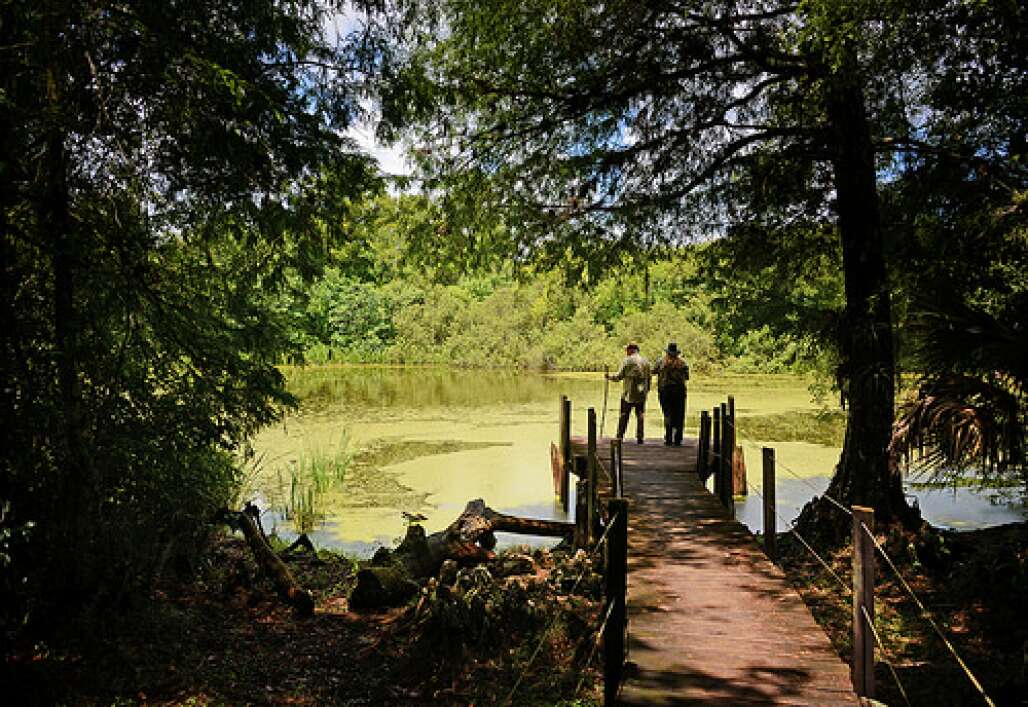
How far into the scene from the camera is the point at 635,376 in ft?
36.6

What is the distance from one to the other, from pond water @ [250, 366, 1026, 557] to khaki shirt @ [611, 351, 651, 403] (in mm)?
2417

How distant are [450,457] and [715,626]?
38.2ft

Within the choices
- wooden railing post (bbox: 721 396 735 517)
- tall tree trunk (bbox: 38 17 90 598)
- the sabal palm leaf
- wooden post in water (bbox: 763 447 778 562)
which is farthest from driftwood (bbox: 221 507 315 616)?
the sabal palm leaf

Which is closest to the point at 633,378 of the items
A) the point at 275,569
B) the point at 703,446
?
the point at 703,446

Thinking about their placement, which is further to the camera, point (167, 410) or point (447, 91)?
point (447, 91)

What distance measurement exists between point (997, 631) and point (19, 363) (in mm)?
7512

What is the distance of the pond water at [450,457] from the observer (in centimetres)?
1227

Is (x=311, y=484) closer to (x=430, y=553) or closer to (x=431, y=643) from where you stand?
(x=430, y=553)

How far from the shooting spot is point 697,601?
18.3 feet

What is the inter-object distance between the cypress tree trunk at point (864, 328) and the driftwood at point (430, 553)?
127 inches

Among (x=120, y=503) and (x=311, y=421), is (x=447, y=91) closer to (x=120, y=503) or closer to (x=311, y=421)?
(x=120, y=503)

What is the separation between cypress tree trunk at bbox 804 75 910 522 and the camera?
796 centimetres

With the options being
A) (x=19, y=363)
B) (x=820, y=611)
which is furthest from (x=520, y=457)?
(x=19, y=363)

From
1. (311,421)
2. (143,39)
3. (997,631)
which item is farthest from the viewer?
(311,421)
